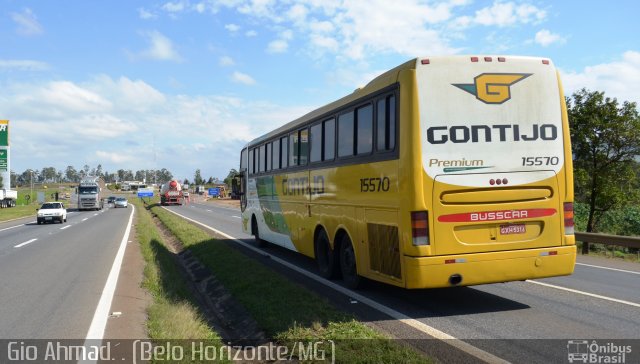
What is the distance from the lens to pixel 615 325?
20.9 feet

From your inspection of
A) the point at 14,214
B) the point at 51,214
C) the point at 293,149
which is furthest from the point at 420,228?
the point at 14,214

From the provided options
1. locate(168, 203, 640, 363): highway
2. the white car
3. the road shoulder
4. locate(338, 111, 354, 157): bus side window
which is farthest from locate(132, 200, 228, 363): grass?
the white car

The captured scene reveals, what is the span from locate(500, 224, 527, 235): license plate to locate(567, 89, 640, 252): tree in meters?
16.3

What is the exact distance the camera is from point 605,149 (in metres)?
22.0

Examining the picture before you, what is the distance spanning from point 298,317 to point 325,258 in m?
3.29

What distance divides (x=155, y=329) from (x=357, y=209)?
357cm

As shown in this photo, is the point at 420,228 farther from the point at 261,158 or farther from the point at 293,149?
the point at 261,158

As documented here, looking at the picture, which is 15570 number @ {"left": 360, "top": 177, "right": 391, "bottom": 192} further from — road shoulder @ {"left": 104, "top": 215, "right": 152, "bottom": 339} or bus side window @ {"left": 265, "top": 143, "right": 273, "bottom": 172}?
bus side window @ {"left": 265, "top": 143, "right": 273, "bottom": 172}

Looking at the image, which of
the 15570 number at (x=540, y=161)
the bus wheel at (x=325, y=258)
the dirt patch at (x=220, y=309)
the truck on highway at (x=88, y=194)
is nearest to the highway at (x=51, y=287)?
the dirt patch at (x=220, y=309)

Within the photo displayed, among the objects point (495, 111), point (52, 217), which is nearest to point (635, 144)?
point (495, 111)

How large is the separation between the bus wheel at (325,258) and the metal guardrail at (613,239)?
9.11 metres

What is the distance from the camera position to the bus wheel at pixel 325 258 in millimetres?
9750

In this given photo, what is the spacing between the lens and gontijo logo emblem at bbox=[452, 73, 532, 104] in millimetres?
6930

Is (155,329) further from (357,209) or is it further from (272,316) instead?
(357,209)
